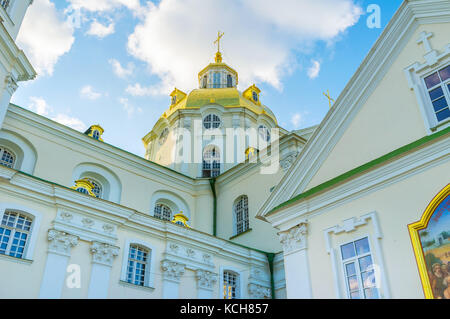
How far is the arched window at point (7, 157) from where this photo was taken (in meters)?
19.5

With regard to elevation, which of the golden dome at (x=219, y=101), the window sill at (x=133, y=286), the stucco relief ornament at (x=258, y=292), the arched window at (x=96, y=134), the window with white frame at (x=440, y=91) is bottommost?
the window sill at (x=133, y=286)

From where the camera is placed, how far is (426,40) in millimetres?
11891

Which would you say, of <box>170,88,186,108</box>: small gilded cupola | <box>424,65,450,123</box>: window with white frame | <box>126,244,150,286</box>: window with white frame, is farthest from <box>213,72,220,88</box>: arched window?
<box>424,65,450,123</box>: window with white frame

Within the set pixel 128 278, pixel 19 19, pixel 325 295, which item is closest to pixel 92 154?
pixel 19 19

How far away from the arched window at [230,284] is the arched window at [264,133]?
13273 mm

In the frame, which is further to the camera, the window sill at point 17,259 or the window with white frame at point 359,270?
the window sill at point 17,259

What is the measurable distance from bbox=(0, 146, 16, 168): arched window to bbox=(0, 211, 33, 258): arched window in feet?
20.4

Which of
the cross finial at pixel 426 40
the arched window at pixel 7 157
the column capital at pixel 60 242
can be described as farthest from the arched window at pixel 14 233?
the cross finial at pixel 426 40

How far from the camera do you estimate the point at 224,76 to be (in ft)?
129

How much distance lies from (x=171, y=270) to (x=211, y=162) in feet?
42.1

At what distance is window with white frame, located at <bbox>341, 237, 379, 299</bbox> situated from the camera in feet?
32.8

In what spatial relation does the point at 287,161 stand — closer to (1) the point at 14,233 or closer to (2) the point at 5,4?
(1) the point at 14,233

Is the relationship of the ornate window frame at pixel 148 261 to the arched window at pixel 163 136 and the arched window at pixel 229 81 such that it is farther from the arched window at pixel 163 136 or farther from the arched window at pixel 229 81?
the arched window at pixel 229 81
